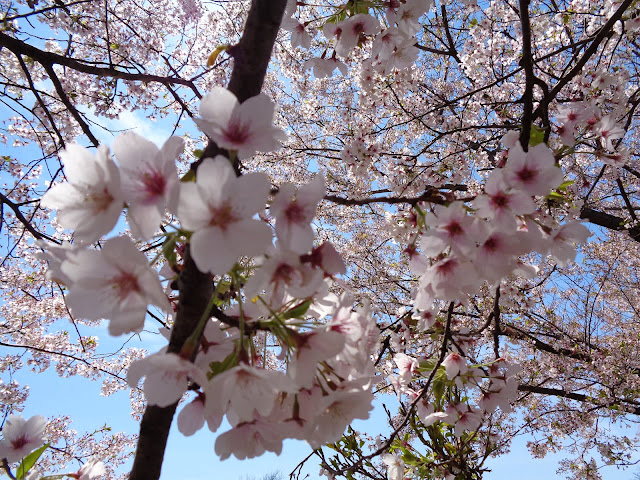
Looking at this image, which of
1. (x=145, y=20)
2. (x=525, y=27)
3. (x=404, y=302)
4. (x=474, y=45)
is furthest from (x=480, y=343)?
(x=145, y=20)

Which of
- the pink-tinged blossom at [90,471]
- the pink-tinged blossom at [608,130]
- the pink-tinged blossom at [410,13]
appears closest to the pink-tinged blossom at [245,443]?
the pink-tinged blossom at [90,471]

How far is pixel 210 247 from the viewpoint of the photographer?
1.95 feet

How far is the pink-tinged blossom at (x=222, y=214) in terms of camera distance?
574 mm

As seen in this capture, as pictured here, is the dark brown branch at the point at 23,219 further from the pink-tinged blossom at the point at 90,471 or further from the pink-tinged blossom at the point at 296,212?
the pink-tinged blossom at the point at 296,212

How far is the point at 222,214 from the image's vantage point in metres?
0.61

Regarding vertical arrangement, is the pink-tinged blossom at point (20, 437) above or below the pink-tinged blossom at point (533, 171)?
below

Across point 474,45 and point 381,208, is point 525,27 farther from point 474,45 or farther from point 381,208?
point 381,208

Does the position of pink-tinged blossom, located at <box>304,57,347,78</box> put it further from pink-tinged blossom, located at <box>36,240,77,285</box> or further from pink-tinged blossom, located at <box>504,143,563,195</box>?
pink-tinged blossom, located at <box>36,240,77,285</box>

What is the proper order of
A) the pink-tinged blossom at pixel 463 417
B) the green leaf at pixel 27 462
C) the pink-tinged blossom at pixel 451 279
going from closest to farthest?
the pink-tinged blossom at pixel 451 279, the green leaf at pixel 27 462, the pink-tinged blossom at pixel 463 417

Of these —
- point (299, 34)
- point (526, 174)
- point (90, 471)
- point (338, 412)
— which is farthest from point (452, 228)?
point (299, 34)

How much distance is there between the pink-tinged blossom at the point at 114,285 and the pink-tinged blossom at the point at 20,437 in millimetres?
989

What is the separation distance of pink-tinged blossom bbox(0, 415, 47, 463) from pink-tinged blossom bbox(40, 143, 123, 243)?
1032 millimetres

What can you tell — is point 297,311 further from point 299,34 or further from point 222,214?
point 299,34

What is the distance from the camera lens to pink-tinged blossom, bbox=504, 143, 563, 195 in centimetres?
89
